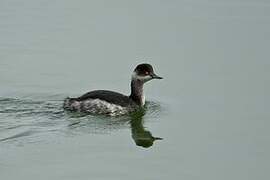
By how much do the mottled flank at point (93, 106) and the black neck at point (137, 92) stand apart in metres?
0.51

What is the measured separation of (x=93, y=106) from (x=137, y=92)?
104 centimetres

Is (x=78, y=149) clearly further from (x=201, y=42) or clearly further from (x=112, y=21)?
(x=112, y=21)

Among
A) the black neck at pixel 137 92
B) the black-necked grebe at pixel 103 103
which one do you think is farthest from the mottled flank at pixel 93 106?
the black neck at pixel 137 92

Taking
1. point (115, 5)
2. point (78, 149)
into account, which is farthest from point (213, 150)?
point (115, 5)

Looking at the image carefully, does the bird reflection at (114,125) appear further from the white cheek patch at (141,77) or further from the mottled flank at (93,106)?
the white cheek patch at (141,77)

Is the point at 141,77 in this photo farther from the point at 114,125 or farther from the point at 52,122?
the point at 52,122

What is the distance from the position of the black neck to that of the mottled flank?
0.51 metres

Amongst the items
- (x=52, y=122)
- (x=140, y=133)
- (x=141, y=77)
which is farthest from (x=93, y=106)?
(x=141, y=77)

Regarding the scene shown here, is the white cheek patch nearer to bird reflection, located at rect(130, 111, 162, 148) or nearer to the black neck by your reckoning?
the black neck

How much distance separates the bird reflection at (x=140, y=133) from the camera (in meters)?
13.0

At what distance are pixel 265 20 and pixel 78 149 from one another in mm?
9711

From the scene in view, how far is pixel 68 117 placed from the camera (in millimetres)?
13852

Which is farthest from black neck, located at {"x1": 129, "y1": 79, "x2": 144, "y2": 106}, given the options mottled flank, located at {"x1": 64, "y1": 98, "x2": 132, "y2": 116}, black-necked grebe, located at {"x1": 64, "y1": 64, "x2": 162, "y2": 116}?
mottled flank, located at {"x1": 64, "y1": 98, "x2": 132, "y2": 116}

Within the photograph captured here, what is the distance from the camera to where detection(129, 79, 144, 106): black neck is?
48.1 ft
